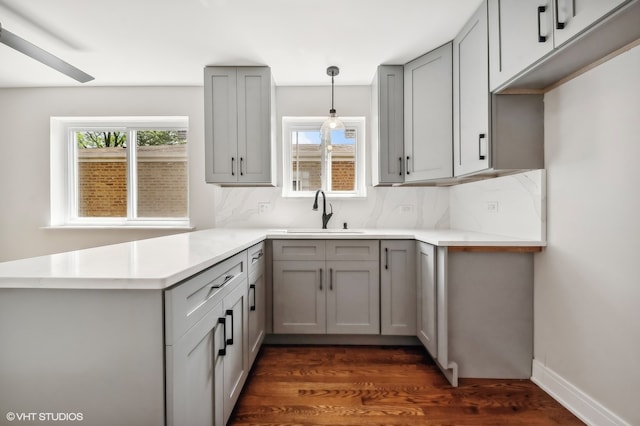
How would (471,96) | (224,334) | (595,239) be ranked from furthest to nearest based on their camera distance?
1. (471,96)
2. (595,239)
3. (224,334)

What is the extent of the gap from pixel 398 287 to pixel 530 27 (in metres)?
1.73

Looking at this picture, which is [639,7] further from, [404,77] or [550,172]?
[404,77]

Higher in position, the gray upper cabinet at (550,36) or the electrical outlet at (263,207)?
the gray upper cabinet at (550,36)

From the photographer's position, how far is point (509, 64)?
1.50 meters

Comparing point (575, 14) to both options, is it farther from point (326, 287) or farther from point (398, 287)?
point (326, 287)

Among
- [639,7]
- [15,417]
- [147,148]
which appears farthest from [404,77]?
[15,417]

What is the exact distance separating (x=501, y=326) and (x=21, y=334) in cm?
225

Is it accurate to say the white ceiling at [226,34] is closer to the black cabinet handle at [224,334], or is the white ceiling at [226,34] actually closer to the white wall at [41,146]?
Result: the white wall at [41,146]

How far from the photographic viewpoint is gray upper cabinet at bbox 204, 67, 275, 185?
8.19 ft

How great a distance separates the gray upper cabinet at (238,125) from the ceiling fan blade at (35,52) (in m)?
0.92

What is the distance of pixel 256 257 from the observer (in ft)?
6.53

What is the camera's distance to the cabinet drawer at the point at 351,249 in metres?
2.24

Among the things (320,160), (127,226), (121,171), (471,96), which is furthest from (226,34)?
(127,226)

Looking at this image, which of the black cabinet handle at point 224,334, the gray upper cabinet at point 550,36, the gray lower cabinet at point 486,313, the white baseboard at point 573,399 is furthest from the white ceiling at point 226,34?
the white baseboard at point 573,399
